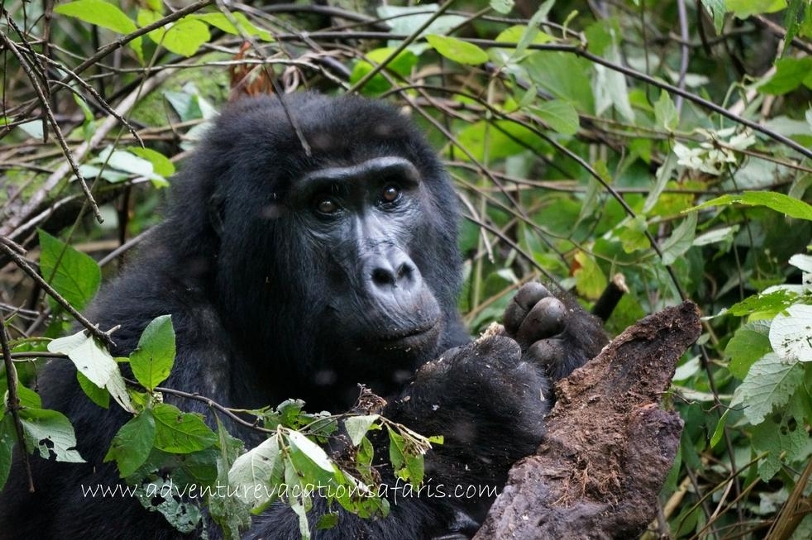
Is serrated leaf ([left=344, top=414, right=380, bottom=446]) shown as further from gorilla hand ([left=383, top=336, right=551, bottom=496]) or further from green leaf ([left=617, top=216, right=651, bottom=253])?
green leaf ([left=617, top=216, right=651, bottom=253])

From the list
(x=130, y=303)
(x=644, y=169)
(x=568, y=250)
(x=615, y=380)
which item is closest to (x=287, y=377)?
(x=130, y=303)

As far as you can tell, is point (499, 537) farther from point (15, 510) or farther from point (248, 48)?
point (248, 48)

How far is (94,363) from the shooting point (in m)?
2.41

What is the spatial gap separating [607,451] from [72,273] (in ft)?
6.47

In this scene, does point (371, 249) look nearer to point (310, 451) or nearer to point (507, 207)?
point (310, 451)

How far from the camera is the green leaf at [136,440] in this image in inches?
98.1

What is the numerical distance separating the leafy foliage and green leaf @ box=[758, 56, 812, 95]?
0.01m

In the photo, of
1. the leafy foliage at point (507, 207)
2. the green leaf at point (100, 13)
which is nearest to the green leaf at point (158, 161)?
the leafy foliage at point (507, 207)

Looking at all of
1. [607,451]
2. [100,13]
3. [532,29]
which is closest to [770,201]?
[607,451]

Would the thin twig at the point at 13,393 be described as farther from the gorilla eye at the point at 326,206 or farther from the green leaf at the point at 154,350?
the gorilla eye at the point at 326,206

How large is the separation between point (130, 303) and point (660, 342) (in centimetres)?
183

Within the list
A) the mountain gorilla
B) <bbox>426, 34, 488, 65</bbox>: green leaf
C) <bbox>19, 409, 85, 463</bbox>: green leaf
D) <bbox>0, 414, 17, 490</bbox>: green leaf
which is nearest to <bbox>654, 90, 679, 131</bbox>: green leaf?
<bbox>426, 34, 488, 65</bbox>: green leaf

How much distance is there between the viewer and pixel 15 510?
11.6ft

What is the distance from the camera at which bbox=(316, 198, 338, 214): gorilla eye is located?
3.71 metres
